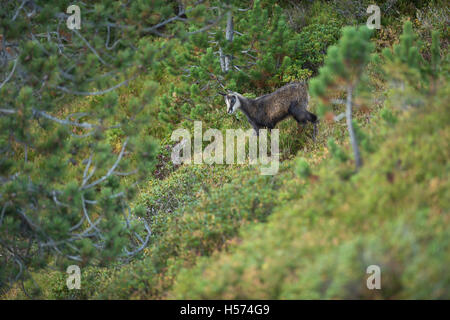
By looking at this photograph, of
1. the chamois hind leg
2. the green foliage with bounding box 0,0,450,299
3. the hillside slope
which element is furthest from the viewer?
the chamois hind leg

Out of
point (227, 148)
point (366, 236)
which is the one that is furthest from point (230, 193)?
point (366, 236)

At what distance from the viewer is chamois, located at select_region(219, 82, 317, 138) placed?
7973 millimetres

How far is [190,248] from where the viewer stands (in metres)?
5.89

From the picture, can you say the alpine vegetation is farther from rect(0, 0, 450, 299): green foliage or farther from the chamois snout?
the chamois snout

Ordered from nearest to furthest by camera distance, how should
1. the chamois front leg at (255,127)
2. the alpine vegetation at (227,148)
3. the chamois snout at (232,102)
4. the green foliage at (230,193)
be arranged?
the green foliage at (230,193) → the alpine vegetation at (227,148) → the chamois snout at (232,102) → the chamois front leg at (255,127)

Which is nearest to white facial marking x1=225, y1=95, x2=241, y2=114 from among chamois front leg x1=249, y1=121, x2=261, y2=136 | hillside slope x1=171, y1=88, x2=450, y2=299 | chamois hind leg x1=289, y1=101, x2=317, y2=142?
chamois front leg x1=249, y1=121, x2=261, y2=136

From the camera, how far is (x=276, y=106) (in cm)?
810

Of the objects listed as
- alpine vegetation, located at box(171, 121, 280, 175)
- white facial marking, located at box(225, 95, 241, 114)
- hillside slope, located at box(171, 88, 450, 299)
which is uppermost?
white facial marking, located at box(225, 95, 241, 114)

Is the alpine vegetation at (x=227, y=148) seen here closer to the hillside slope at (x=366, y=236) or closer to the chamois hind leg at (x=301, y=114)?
the chamois hind leg at (x=301, y=114)

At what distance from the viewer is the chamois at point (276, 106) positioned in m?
7.97

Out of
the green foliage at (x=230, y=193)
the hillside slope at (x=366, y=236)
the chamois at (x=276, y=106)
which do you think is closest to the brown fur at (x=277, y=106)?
the chamois at (x=276, y=106)

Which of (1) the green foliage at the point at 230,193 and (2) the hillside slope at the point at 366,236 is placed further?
(1) the green foliage at the point at 230,193

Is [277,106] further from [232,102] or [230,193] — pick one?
[230,193]

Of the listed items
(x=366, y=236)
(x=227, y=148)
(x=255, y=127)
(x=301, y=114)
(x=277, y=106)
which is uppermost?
(x=277, y=106)
